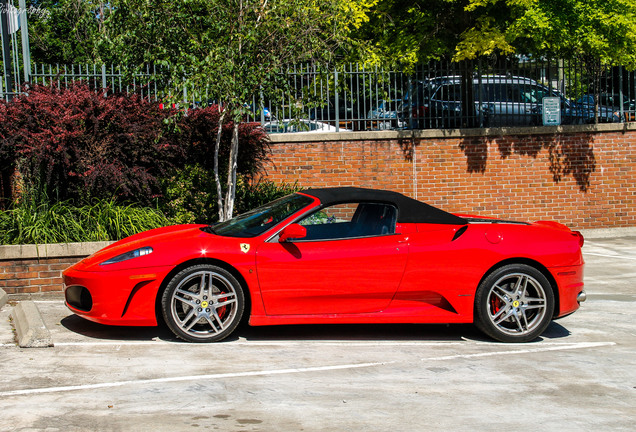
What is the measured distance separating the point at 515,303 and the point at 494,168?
879cm

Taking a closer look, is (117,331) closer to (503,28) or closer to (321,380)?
(321,380)

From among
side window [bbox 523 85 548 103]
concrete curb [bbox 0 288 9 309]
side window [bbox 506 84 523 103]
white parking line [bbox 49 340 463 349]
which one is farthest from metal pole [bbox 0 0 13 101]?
side window [bbox 523 85 548 103]

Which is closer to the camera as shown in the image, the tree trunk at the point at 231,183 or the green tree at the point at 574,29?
the tree trunk at the point at 231,183

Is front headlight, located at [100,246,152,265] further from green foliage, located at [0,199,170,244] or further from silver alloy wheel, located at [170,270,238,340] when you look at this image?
green foliage, located at [0,199,170,244]

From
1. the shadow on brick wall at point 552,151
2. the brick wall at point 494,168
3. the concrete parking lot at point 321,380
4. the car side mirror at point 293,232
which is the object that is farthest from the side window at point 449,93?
the car side mirror at point 293,232

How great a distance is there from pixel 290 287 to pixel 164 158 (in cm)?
532

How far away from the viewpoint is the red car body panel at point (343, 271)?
21.7 ft

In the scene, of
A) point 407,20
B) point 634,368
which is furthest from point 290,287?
point 407,20

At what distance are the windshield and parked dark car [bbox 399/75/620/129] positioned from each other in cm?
843

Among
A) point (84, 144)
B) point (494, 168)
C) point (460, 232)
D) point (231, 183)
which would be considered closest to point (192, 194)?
point (231, 183)

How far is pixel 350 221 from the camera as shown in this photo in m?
7.18

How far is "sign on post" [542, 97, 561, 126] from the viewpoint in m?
15.9

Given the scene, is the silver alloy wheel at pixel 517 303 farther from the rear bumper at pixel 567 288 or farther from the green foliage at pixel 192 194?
the green foliage at pixel 192 194

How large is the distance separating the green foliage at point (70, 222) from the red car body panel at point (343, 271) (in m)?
2.56
